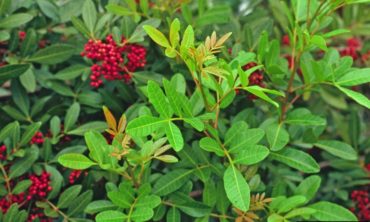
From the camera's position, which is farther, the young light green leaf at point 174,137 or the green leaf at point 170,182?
the green leaf at point 170,182

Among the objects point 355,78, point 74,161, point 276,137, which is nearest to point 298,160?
point 276,137

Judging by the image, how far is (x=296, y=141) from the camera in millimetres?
1574

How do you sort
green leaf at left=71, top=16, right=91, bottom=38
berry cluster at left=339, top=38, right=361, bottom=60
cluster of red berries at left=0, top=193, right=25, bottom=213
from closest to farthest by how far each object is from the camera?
cluster of red berries at left=0, top=193, right=25, bottom=213 → green leaf at left=71, top=16, right=91, bottom=38 → berry cluster at left=339, top=38, right=361, bottom=60

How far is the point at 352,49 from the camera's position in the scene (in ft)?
6.31

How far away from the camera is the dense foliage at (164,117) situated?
1208 millimetres

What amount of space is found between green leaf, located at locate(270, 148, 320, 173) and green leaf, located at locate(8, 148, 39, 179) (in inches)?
22.5

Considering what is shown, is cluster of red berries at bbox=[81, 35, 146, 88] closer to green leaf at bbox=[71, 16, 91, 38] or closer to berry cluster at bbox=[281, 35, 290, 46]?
green leaf at bbox=[71, 16, 91, 38]

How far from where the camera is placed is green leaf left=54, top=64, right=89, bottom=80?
1565mm

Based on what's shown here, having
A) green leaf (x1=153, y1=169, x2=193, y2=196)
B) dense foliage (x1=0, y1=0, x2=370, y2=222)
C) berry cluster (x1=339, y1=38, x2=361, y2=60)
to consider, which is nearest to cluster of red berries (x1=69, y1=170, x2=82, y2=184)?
dense foliage (x1=0, y1=0, x2=370, y2=222)

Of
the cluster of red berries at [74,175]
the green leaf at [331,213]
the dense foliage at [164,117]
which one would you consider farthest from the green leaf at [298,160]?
the cluster of red berries at [74,175]

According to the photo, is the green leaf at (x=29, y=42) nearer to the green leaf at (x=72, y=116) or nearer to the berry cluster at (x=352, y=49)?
the green leaf at (x=72, y=116)

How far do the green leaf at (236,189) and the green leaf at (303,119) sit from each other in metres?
0.27

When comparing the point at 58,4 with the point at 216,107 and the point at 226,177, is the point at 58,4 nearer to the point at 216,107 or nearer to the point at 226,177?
the point at 216,107

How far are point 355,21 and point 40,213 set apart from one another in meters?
1.27
